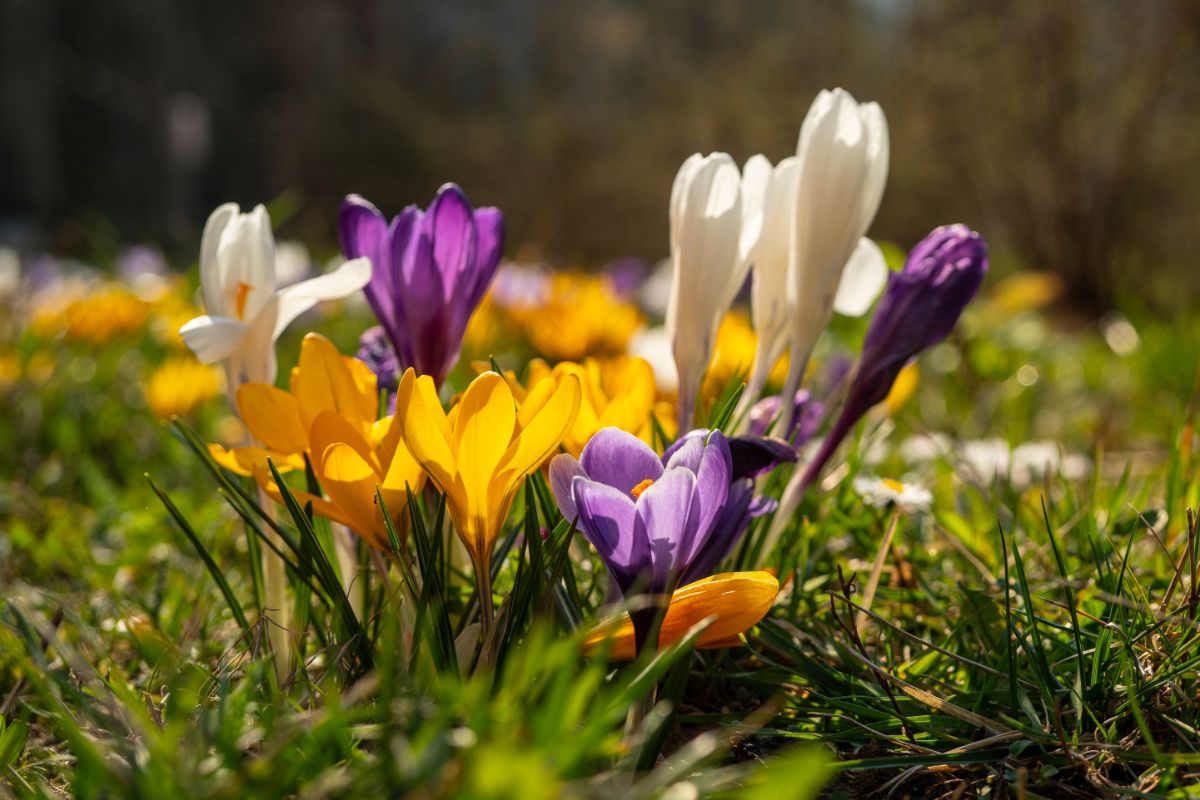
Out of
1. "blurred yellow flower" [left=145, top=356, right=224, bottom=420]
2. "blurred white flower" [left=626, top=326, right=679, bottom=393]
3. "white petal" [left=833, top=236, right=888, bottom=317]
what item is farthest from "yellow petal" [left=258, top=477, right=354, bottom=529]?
"blurred yellow flower" [left=145, top=356, right=224, bottom=420]

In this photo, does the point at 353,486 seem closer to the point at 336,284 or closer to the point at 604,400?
the point at 336,284

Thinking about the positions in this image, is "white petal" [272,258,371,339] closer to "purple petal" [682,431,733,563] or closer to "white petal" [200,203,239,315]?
"white petal" [200,203,239,315]

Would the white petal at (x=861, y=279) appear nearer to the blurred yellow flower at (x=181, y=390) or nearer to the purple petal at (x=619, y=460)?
the purple petal at (x=619, y=460)

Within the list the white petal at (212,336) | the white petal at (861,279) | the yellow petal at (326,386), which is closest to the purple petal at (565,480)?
the yellow petal at (326,386)

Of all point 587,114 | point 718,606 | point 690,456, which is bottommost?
point 587,114

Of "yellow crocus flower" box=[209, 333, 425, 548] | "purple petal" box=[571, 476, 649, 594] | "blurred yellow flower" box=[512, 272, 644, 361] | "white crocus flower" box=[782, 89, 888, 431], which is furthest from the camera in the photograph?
"blurred yellow flower" box=[512, 272, 644, 361]

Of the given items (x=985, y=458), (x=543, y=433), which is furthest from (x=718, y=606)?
(x=985, y=458)
